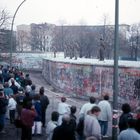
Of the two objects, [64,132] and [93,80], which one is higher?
[64,132]

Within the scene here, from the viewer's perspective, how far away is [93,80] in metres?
33.7

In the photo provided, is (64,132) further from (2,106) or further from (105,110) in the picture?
(2,106)

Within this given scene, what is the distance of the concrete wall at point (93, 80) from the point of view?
27.9 meters

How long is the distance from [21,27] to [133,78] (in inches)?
6668

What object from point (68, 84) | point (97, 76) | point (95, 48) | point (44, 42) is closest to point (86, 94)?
point (97, 76)

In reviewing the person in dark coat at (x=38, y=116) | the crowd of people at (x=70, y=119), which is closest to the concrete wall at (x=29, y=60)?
the crowd of people at (x=70, y=119)

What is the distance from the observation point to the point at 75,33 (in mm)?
120562

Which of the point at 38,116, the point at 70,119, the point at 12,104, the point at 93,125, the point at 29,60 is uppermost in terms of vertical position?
the point at 70,119

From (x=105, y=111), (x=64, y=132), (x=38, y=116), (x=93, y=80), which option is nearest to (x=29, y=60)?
(x=93, y=80)

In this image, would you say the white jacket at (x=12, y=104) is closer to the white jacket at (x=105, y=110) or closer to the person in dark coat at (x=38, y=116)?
the person in dark coat at (x=38, y=116)

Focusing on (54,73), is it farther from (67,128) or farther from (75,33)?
(75,33)

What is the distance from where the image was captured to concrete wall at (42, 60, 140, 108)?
27.9 meters

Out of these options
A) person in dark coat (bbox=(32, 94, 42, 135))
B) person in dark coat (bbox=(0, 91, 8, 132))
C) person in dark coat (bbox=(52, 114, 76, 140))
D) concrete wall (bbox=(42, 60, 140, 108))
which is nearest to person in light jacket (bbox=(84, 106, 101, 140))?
person in dark coat (bbox=(52, 114, 76, 140))

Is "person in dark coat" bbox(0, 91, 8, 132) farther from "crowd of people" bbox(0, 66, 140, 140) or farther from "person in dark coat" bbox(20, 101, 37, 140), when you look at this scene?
"person in dark coat" bbox(20, 101, 37, 140)
